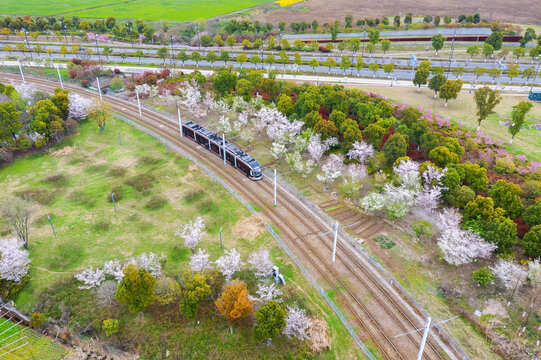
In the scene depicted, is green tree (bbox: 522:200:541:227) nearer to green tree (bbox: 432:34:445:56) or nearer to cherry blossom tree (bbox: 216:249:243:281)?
cherry blossom tree (bbox: 216:249:243:281)

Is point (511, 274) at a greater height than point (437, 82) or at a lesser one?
lesser

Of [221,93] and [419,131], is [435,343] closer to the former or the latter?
[419,131]

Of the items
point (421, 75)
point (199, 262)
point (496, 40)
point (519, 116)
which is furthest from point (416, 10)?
point (199, 262)

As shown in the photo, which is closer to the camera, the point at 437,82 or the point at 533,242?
the point at 533,242

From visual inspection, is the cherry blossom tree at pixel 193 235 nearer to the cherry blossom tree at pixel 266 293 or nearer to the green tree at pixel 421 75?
the cherry blossom tree at pixel 266 293

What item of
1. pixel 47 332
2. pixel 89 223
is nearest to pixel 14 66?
pixel 89 223

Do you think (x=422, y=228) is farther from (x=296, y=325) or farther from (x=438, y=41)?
(x=438, y=41)

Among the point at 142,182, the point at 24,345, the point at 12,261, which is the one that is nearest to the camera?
the point at 24,345
